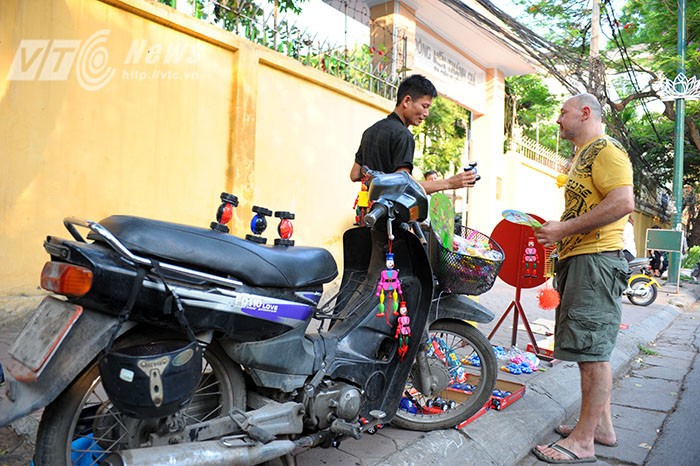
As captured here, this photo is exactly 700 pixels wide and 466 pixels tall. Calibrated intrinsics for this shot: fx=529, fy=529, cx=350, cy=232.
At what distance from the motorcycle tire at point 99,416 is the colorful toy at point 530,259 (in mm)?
2875

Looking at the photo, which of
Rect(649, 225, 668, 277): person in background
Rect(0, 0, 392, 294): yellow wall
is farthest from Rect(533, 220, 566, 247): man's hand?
Rect(649, 225, 668, 277): person in background

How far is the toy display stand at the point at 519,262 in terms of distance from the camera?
4240mm

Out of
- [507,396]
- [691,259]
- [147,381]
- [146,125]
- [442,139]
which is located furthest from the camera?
[691,259]

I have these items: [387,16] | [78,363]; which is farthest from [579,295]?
[387,16]

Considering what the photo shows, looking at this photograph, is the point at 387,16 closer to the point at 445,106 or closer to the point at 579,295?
the point at 579,295

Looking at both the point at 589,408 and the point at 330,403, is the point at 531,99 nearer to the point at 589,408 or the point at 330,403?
the point at 589,408

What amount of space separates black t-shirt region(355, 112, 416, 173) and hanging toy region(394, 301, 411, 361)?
886mm

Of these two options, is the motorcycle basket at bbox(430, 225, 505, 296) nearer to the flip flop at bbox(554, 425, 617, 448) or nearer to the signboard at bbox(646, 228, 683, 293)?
the flip flop at bbox(554, 425, 617, 448)

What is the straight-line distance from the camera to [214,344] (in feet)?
6.09

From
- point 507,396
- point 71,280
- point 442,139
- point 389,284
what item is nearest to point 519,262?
point 507,396

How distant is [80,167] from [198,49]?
5.29 feet

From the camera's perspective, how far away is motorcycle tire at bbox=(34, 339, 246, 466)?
1562mm

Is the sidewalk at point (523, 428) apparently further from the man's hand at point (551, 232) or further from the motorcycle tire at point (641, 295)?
the motorcycle tire at point (641, 295)

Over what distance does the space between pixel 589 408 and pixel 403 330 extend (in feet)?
3.70
